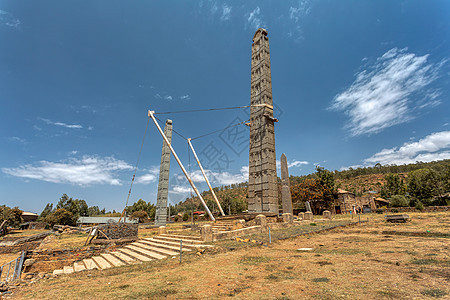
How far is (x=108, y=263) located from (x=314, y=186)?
42.5m

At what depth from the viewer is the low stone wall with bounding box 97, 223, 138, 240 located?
19.1m

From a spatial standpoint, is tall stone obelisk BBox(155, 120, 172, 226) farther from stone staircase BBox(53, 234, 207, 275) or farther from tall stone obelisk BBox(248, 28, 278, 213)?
tall stone obelisk BBox(248, 28, 278, 213)

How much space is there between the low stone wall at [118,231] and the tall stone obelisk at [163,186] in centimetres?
890

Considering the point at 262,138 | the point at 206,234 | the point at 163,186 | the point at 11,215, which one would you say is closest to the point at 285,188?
the point at 262,138

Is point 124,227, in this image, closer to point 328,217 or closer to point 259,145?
point 259,145

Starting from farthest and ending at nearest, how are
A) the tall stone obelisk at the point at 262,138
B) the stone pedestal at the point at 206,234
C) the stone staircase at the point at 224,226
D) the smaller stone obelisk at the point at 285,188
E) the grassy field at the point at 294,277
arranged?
the smaller stone obelisk at the point at 285,188 → the tall stone obelisk at the point at 262,138 → the stone staircase at the point at 224,226 → the stone pedestal at the point at 206,234 → the grassy field at the point at 294,277

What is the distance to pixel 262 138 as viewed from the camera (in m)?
18.4

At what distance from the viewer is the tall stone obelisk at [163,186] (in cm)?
2888

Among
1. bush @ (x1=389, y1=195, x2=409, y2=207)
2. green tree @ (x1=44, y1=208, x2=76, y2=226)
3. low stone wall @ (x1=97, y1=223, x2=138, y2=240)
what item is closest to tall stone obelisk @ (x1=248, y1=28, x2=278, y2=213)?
low stone wall @ (x1=97, y1=223, x2=138, y2=240)

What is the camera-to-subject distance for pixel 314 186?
1761 inches

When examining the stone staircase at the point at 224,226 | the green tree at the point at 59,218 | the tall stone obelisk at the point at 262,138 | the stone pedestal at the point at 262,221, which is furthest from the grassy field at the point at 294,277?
the green tree at the point at 59,218

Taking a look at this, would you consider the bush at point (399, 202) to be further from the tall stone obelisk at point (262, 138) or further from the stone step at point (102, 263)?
the stone step at point (102, 263)

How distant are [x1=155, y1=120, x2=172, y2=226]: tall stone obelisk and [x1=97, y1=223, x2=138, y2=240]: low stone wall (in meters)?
8.90

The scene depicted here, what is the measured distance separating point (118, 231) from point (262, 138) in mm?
16676
